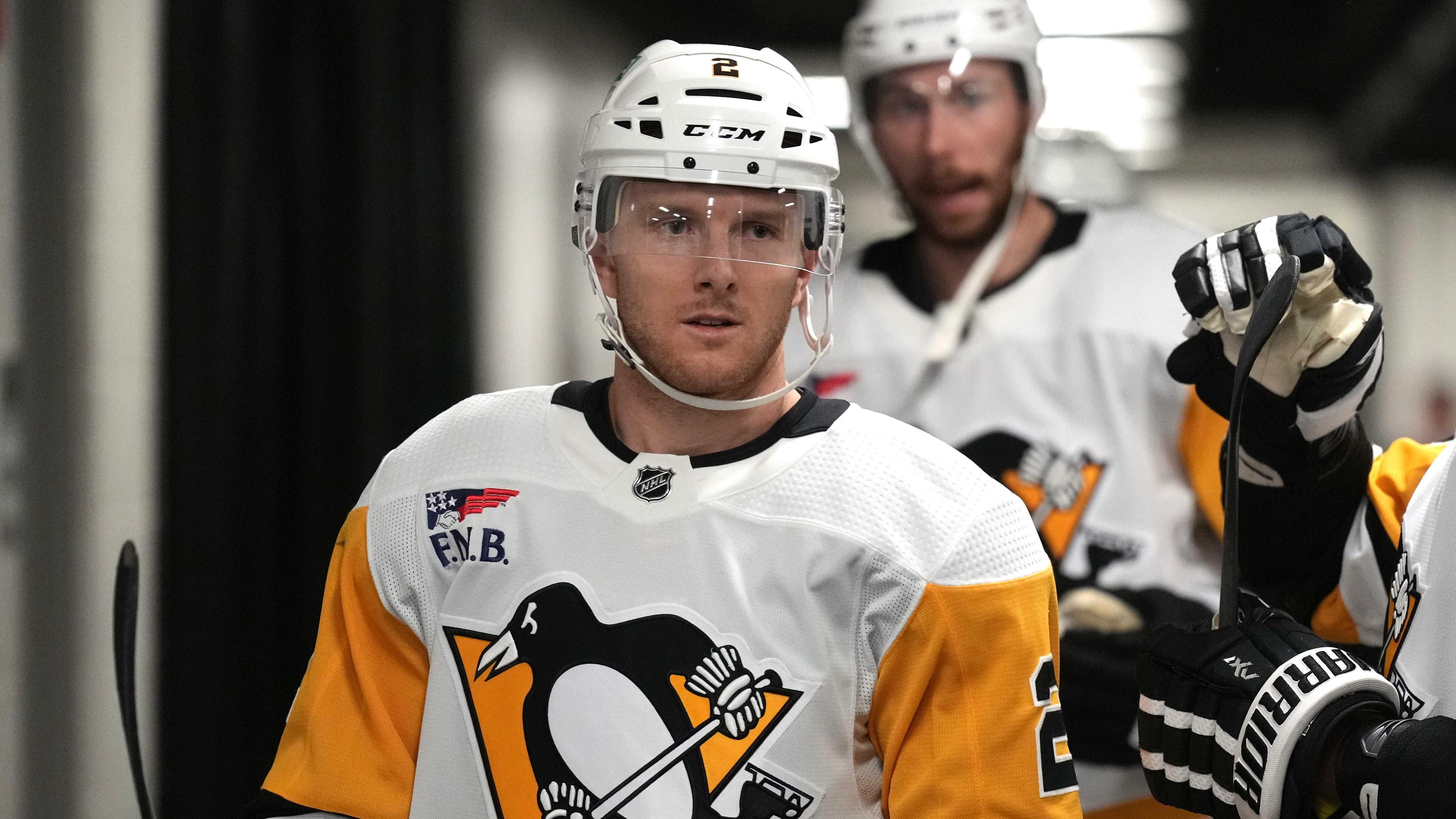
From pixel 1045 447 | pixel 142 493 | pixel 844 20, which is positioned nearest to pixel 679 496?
pixel 1045 447

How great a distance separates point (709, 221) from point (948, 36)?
1.05 metres

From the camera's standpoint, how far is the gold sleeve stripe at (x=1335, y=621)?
5.30 feet

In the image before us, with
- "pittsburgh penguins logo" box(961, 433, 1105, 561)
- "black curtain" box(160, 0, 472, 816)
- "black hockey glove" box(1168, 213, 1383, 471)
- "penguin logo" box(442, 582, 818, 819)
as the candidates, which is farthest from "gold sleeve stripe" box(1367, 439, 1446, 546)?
"black curtain" box(160, 0, 472, 816)

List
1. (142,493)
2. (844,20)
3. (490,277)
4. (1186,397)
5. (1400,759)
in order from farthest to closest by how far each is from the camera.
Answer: (844,20) → (490,277) → (142,493) → (1186,397) → (1400,759)

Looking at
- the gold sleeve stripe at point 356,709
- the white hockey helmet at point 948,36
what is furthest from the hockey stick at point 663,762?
the white hockey helmet at point 948,36

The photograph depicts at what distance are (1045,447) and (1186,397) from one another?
222mm

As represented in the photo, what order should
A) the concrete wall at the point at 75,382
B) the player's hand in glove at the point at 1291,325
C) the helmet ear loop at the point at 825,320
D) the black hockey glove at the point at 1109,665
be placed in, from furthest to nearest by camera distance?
1. the black hockey glove at the point at 1109,665
2. the concrete wall at the point at 75,382
3. the helmet ear loop at the point at 825,320
4. the player's hand in glove at the point at 1291,325

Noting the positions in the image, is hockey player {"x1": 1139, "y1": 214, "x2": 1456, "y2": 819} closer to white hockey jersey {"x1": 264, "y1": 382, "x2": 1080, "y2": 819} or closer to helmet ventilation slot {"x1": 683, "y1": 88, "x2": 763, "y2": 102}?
white hockey jersey {"x1": 264, "y1": 382, "x2": 1080, "y2": 819}

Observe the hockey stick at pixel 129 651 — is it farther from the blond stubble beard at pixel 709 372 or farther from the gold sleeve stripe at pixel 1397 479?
the gold sleeve stripe at pixel 1397 479

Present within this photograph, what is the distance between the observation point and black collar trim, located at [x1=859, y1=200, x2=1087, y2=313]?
7.66 ft

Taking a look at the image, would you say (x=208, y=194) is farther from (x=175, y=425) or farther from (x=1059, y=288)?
(x=1059, y=288)

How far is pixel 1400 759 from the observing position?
121 centimetres

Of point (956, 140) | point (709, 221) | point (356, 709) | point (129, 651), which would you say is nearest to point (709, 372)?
point (709, 221)

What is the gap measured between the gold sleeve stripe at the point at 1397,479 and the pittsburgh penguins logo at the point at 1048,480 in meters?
0.58
